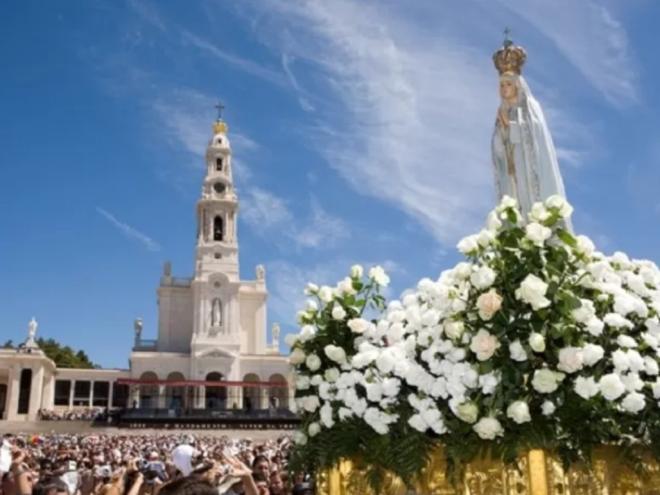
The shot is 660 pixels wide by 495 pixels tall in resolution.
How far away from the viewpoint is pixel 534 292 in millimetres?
3977

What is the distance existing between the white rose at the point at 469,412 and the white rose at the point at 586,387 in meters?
0.56

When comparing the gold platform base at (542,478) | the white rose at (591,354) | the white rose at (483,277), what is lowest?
the gold platform base at (542,478)

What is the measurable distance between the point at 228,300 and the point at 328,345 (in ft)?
206

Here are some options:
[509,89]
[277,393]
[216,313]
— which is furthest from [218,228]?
[509,89]

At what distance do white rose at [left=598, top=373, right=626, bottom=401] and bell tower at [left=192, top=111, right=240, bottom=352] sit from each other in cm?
6199

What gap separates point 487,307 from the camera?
13.3 feet

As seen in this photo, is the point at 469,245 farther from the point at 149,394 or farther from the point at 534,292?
the point at 149,394

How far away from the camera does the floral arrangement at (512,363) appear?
4016 millimetres

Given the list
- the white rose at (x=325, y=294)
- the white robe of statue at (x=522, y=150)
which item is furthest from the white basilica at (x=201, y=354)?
the white rose at (x=325, y=294)

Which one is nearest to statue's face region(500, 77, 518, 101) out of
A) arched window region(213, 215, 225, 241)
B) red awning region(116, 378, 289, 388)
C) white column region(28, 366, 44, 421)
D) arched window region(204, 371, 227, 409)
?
red awning region(116, 378, 289, 388)

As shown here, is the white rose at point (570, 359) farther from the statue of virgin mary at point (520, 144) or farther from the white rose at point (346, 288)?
the statue of virgin mary at point (520, 144)

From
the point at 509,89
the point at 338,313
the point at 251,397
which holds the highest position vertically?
the point at 251,397

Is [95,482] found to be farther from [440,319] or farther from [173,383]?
[173,383]

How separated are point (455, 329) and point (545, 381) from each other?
61 centimetres
